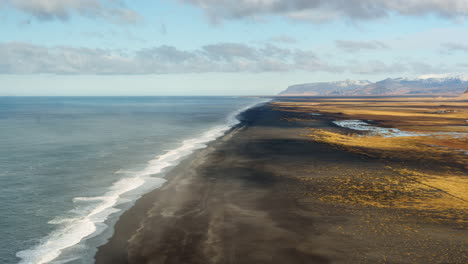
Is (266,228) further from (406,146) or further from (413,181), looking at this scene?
(406,146)

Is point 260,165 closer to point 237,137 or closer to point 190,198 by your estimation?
point 190,198

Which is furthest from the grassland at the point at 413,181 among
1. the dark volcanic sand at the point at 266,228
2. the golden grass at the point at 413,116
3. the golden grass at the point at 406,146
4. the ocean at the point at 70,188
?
the golden grass at the point at 413,116

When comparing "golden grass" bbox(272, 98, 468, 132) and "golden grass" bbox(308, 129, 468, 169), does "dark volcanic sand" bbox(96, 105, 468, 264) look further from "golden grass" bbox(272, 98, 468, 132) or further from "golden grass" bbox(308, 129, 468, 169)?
"golden grass" bbox(272, 98, 468, 132)

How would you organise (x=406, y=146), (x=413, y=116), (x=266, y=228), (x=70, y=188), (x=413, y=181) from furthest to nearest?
(x=413, y=116)
(x=406, y=146)
(x=413, y=181)
(x=70, y=188)
(x=266, y=228)

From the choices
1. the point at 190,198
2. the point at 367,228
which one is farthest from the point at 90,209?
the point at 367,228

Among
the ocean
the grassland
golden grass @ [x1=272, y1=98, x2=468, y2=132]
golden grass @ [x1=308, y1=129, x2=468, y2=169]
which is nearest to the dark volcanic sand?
the grassland

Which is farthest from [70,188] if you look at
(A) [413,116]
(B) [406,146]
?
(A) [413,116]

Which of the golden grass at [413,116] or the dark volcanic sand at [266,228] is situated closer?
the dark volcanic sand at [266,228]

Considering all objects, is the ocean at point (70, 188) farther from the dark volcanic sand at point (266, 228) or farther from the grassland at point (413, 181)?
the grassland at point (413, 181)
